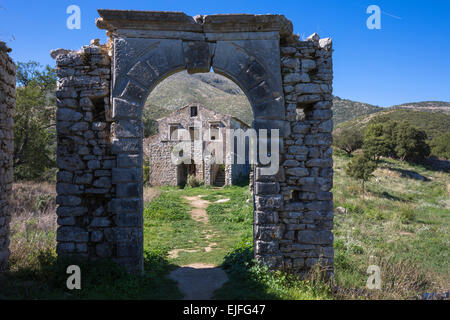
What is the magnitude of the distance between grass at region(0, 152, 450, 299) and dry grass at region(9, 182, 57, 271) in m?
0.02

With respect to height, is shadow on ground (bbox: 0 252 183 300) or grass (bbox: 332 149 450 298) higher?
shadow on ground (bbox: 0 252 183 300)

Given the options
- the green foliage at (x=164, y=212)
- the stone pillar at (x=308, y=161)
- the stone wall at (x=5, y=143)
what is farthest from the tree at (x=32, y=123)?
the stone pillar at (x=308, y=161)

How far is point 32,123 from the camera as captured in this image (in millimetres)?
13211

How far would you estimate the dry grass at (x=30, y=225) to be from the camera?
5.18 m

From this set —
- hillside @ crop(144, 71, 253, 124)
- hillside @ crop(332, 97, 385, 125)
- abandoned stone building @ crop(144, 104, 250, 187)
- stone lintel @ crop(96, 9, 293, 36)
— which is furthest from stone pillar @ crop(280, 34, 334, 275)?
hillside @ crop(332, 97, 385, 125)

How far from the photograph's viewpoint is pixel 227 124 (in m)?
21.7

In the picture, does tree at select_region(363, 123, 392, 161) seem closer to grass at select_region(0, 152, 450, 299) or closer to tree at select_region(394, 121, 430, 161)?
tree at select_region(394, 121, 430, 161)

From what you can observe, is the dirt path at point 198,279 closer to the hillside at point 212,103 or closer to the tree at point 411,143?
the tree at point 411,143

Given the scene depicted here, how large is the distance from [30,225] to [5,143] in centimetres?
362

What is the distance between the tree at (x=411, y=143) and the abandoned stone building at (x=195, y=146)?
1605cm

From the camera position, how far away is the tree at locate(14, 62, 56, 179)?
1276 cm

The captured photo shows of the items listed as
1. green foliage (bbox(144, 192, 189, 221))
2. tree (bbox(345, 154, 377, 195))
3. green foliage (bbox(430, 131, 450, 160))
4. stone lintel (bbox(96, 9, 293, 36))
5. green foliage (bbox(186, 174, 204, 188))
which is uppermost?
stone lintel (bbox(96, 9, 293, 36))

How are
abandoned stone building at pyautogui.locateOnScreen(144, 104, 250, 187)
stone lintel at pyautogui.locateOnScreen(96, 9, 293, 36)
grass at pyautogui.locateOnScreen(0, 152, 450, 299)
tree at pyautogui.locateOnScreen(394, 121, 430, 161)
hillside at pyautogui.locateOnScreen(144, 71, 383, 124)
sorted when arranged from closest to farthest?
1. grass at pyautogui.locateOnScreen(0, 152, 450, 299)
2. stone lintel at pyautogui.locateOnScreen(96, 9, 293, 36)
3. abandoned stone building at pyautogui.locateOnScreen(144, 104, 250, 187)
4. tree at pyautogui.locateOnScreen(394, 121, 430, 161)
5. hillside at pyautogui.locateOnScreen(144, 71, 383, 124)

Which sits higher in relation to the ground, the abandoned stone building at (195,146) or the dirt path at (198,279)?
the abandoned stone building at (195,146)
